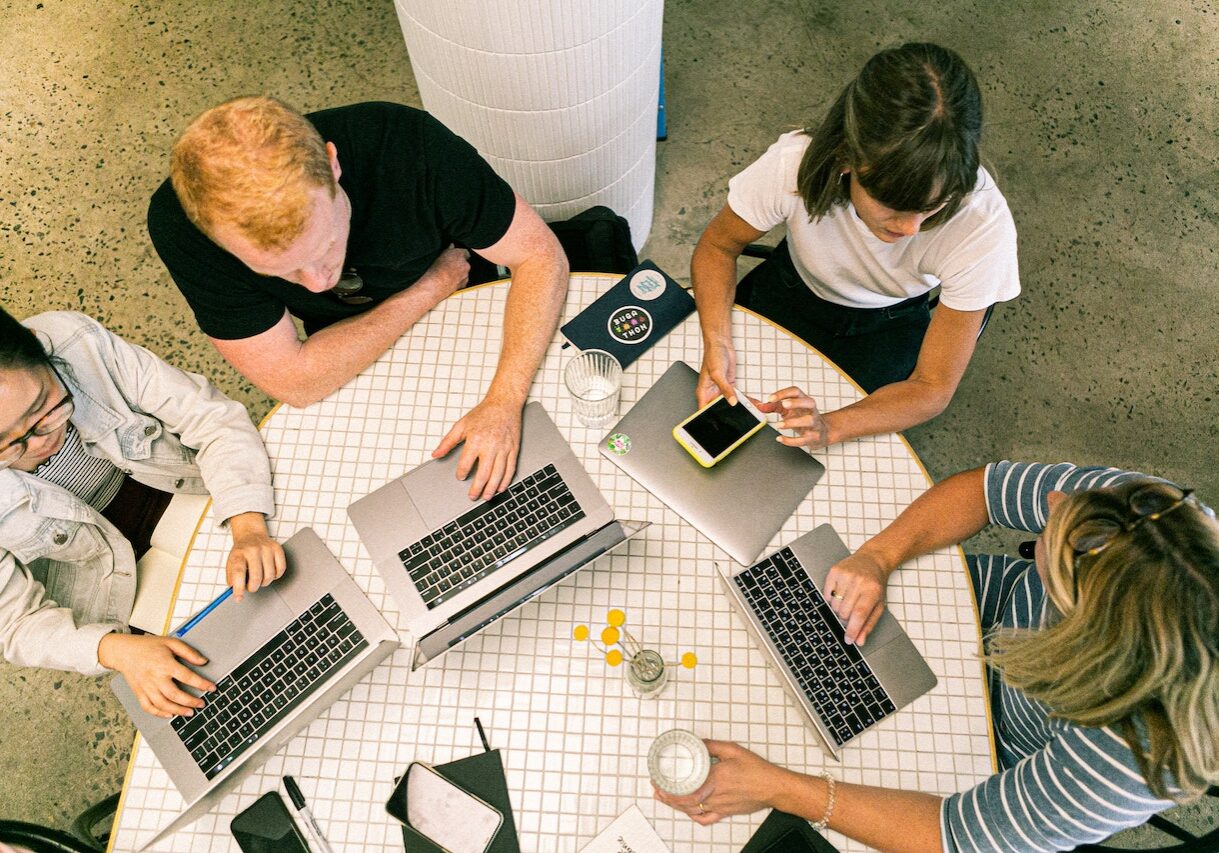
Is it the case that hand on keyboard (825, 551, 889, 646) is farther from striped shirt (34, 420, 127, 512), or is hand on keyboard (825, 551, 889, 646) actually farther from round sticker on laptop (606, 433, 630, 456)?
striped shirt (34, 420, 127, 512)

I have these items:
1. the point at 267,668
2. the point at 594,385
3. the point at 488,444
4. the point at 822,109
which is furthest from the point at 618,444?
the point at 822,109

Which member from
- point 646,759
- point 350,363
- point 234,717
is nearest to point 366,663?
point 234,717

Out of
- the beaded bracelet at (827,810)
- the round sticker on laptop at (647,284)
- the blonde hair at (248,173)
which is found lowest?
the beaded bracelet at (827,810)

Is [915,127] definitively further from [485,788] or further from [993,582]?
[485,788]

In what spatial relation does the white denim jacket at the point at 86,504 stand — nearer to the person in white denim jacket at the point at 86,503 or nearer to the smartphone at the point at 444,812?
the person in white denim jacket at the point at 86,503

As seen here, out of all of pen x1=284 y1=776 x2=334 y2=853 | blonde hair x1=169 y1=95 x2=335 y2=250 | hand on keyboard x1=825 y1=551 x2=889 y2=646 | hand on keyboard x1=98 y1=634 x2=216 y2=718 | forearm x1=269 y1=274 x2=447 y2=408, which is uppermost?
blonde hair x1=169 y1=95 x2=335 y2=250

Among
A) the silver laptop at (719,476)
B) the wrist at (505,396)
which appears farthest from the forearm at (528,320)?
the silver laptop at (719,476)

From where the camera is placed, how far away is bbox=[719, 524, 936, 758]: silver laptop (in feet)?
4.30

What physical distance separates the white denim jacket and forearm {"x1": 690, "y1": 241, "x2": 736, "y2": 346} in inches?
34.6

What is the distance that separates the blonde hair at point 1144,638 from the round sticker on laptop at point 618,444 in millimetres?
710

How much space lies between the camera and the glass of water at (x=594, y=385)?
1.51 meters

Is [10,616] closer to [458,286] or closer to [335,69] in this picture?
[458,286]

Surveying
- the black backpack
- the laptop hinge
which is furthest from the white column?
the laptop hinge

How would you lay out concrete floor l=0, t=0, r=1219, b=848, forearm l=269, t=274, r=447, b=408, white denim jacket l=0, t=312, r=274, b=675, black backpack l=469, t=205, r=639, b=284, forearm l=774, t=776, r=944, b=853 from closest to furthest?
forearm l=774, t=776, r=944, b=853 → white denim jacket l=0, t=312, r=274, b=675 → forearm l=269, t=274, r=447, b=408 → black backpack l=469, t=205, r=639, b=284 → concrete floor l=0, t=0, r=1219, b=848
